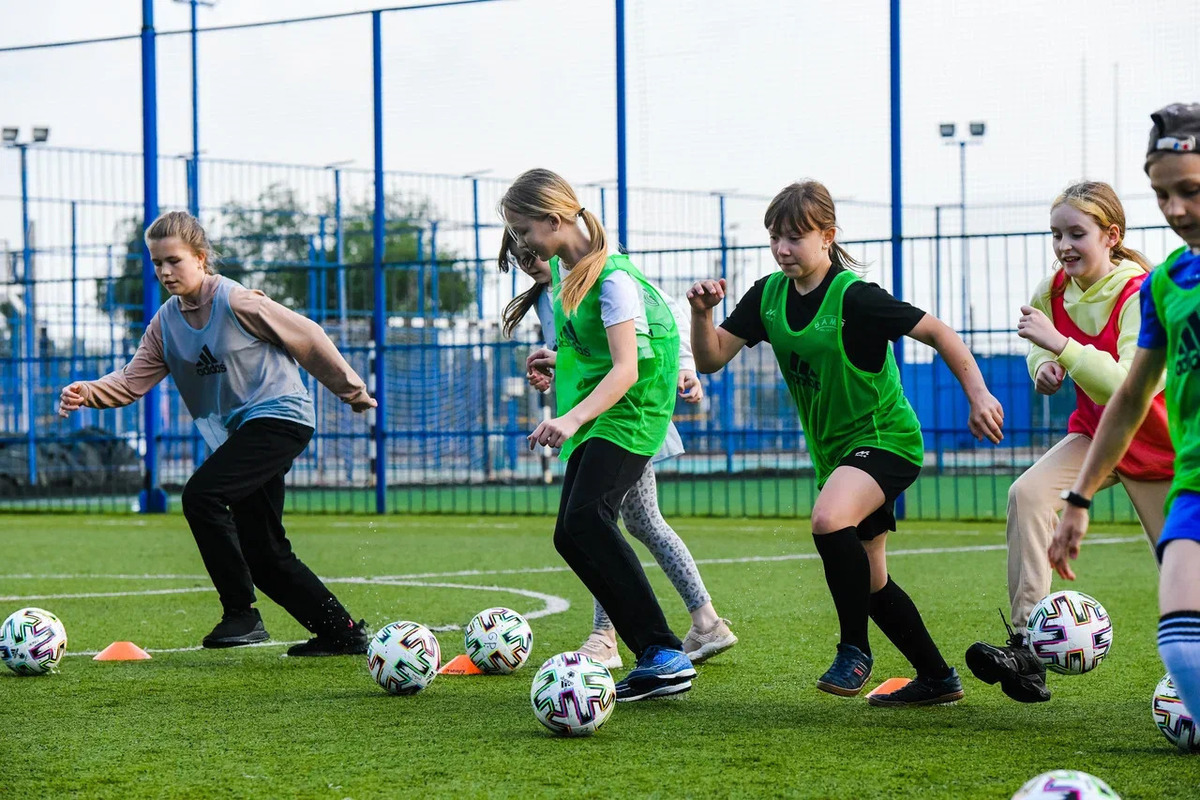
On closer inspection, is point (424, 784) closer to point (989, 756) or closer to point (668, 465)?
point (989, 756)

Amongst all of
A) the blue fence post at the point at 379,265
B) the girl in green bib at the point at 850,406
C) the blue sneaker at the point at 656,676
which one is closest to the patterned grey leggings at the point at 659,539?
the blue sneaker at the point at 656,676

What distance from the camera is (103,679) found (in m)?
5.42

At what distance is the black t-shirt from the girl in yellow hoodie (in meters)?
0.50

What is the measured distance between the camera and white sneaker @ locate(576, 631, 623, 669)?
222 inches

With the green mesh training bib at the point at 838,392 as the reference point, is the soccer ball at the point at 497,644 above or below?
below

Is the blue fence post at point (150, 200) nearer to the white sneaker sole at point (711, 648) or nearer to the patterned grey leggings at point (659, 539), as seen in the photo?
the patterned grey leggings at point (659, 539)

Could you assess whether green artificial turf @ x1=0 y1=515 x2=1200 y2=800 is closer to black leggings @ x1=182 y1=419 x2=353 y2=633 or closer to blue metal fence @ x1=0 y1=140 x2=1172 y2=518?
black leggings @ x1=182 y1=419 x2=353 y2=633

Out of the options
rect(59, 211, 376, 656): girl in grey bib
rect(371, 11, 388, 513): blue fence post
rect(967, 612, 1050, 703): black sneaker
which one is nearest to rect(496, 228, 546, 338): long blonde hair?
rect(59, 211, 376, 656): girl in grey bib

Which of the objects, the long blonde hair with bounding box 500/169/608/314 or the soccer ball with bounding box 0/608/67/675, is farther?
the soccer ball with bounding box 0/608/67/675

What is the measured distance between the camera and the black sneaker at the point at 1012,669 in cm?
459

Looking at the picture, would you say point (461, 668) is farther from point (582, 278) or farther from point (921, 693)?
point (921, 693)

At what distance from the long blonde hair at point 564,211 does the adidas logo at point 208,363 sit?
172 centimetres

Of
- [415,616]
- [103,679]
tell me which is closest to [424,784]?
[103,679]

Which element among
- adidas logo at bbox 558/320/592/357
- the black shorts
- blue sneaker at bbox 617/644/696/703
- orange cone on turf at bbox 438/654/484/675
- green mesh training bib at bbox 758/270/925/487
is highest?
adidas logo at bbox 558/320/592/357
